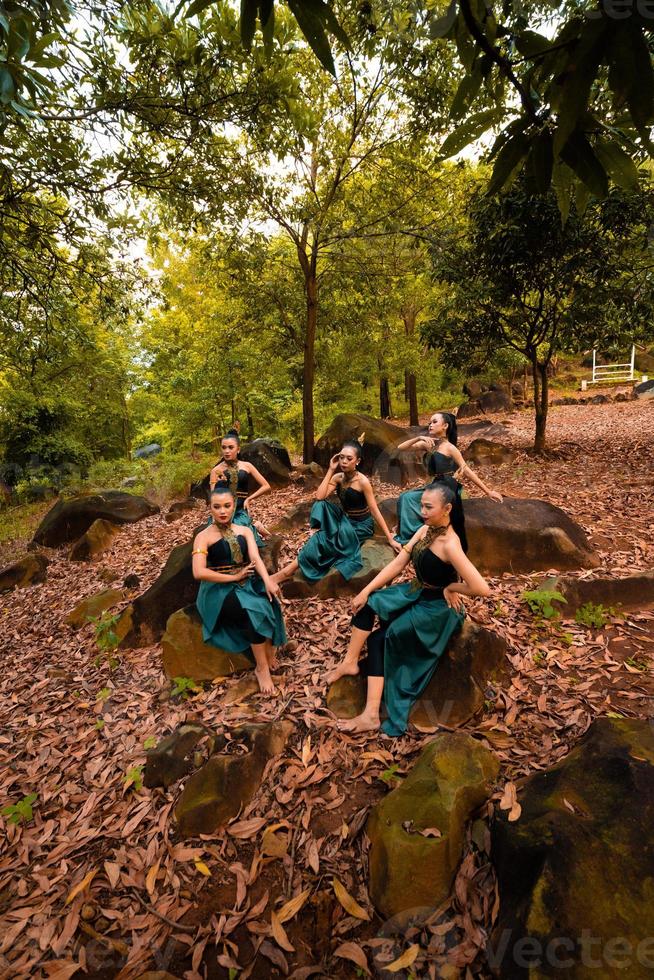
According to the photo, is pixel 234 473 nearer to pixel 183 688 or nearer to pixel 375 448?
pixel 183 688

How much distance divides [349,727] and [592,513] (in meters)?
5.90

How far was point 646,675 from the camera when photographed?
144 inches

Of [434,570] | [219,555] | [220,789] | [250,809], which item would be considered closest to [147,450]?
[219,555]

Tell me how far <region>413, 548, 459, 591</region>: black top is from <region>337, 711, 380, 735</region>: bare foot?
4.05 ft

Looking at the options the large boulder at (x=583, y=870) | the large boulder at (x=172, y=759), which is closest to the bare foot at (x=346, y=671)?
the large boulder at (x=172, y=759)

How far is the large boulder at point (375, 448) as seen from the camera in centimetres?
1061

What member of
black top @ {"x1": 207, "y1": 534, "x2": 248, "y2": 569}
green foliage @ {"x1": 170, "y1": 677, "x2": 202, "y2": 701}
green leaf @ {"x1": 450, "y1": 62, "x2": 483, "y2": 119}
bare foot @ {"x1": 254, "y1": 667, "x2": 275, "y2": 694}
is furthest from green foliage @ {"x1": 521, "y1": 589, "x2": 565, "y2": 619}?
green leaf @ {"x1": 450, "y1": 62, "x2": 483, "y2": 119}

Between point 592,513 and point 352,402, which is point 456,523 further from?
point 352,402

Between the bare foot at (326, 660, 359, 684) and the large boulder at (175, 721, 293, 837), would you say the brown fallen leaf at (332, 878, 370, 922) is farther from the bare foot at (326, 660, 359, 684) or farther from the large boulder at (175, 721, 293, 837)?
the bare foot at (326, 660, 359, 684)

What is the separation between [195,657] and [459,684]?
2707 millimetres

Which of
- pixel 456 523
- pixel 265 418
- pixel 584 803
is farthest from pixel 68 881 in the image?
pixel 265 418

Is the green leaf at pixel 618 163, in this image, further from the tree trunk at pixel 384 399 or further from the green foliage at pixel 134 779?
the tree trunk at pixel 384 399

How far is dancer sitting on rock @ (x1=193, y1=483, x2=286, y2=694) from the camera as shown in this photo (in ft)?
13.4

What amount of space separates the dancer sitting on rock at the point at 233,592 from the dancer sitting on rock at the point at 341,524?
1.09 meters
